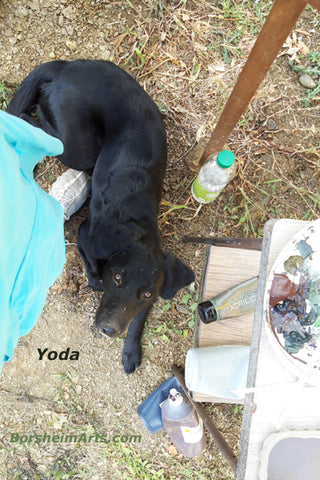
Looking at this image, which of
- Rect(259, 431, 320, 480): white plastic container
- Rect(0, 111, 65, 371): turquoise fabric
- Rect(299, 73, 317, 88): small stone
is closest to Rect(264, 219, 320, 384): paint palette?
Rect(259, 431, 320, 480): white plastic container

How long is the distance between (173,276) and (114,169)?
0.69 meters

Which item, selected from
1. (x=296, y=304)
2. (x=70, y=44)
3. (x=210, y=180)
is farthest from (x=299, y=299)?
(x=70, y=44)

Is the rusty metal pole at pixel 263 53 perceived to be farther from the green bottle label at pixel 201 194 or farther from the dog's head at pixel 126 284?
the dog's head at pixel 126 284

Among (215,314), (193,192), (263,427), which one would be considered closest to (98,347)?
(215,314)

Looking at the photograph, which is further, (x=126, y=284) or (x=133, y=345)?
(x=133, y=345)

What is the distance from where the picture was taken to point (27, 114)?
2188mm

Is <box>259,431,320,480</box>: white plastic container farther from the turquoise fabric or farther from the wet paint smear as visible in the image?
the turquoise fabric

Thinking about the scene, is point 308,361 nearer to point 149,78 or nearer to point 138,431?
point 138,431

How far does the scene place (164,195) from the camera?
2545mm

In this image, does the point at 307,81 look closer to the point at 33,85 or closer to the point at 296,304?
the point at 33,85

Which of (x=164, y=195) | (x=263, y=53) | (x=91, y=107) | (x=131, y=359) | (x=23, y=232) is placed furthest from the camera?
(x=164, y=195)

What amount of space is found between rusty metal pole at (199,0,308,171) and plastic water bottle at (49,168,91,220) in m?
0.98

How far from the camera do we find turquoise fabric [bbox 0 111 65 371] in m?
1.01

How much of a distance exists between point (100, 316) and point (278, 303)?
3.28 ft
